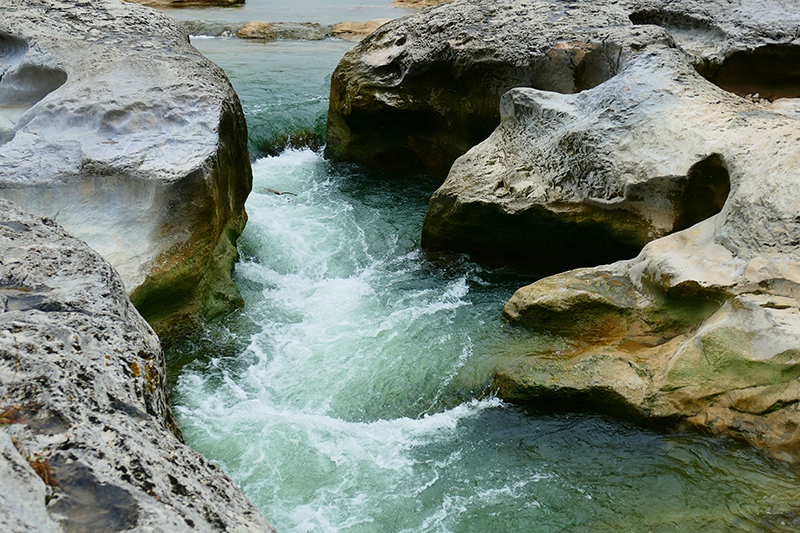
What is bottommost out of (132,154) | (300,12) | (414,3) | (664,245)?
(664,245)

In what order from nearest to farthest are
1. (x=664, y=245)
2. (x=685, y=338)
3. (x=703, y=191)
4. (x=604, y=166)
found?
(x=685, y=338) < (x=664, y=245) < (x=703, y=191) < (x=604, y=166)

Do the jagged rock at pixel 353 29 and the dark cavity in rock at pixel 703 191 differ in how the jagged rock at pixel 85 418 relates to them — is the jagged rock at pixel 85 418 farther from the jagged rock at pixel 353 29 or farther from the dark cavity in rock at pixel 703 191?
the jagged rock at pixel 353 29

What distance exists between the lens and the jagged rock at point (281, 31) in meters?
17.3

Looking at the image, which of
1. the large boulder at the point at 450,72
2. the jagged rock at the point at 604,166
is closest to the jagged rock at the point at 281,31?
the large boulder at the point at 450,72

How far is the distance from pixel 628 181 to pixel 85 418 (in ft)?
14.3

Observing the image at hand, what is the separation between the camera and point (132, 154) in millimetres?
4754

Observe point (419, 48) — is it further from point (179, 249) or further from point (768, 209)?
point (768, 209)

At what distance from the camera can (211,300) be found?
522 cm

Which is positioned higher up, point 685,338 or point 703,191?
point 703,191

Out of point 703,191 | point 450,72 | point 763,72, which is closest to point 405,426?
point 703,191

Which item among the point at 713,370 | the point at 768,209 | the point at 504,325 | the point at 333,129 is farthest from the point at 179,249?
the point at 333,129

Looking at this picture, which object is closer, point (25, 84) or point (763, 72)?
point (25, 84)

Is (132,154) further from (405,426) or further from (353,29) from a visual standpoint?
(353,29)

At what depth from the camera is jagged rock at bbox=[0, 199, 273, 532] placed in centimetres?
136
